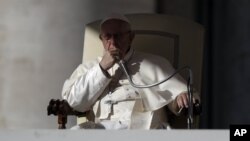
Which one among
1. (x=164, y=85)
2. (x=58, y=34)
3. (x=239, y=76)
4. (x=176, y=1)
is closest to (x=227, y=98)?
(x=239, y=76)

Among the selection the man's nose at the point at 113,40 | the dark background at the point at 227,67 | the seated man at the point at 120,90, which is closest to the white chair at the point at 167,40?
the seated man at the point at 120,90

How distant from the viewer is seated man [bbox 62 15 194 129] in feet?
11.6

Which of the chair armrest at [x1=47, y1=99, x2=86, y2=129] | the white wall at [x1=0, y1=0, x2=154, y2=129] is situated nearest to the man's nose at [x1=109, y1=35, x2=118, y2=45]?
the chair armrest at [x1=47, y1=99, x2=86, y2=129]

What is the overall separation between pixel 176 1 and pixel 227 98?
74cm

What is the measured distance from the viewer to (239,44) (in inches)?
206

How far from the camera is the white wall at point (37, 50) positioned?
4730 mm

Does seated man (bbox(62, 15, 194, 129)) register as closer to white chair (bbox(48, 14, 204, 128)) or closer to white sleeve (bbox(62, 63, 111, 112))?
white sleeve (bbox(62, 63, 111, 112))

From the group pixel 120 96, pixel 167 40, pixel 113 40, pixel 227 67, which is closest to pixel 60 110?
pixel 120 96

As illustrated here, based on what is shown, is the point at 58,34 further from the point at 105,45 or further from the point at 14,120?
the point at 105,45

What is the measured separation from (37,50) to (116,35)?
4.15 feet

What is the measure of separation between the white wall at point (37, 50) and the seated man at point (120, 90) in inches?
40.0

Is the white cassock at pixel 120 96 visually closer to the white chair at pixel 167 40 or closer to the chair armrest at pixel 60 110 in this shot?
the chair armrest at pixel 60 110

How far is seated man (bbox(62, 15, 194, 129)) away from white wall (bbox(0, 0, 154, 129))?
1015mm

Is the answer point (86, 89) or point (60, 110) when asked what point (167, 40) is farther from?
point (60, 110)
